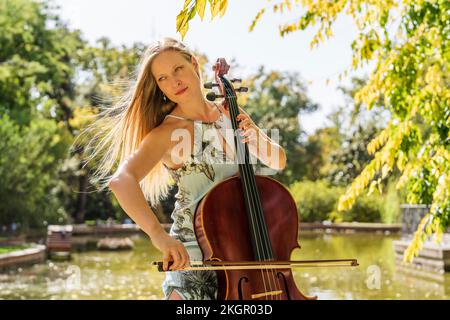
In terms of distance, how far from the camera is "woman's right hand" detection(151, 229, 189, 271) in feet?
5.29

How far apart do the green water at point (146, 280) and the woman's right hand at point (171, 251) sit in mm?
7485

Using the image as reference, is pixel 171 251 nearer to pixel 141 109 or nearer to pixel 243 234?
pixel 243 234

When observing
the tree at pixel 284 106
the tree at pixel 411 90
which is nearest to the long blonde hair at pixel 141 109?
the tree at pixel 411 90

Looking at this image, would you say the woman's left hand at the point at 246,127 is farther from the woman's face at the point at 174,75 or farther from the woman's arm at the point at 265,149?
the woman's face at the point at 174,75

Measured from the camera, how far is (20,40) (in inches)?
833

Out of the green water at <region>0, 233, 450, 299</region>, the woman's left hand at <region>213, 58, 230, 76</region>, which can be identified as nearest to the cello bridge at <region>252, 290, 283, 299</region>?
the woman's left hand at <region>213, 58, 230, 76</region>

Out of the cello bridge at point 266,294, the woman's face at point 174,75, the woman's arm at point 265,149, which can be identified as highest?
the woman's face at point 174,75

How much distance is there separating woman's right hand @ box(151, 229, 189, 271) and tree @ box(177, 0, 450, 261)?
2.67 meters

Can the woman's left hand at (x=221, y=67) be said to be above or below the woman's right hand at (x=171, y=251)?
Answer: above

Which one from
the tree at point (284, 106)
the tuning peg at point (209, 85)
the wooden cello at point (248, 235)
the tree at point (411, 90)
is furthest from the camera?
the tree at point (284, 106)

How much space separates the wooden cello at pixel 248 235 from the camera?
1846mm

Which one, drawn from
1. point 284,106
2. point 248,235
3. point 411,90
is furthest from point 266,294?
point 284,106

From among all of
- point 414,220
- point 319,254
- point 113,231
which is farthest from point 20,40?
point 414,220
